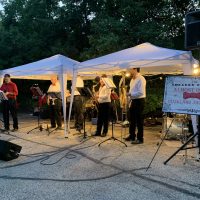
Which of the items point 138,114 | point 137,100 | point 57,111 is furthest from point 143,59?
point 57,111

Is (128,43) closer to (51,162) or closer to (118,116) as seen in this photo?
(118,116)

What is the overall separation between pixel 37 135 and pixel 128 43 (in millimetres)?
7791

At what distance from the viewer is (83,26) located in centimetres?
2059

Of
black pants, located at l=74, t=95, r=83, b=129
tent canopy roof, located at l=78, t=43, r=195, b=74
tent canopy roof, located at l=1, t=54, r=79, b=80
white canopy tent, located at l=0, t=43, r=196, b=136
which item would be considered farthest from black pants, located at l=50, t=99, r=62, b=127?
tent canopy roof, located at l=78, t=43, r=195, b=74

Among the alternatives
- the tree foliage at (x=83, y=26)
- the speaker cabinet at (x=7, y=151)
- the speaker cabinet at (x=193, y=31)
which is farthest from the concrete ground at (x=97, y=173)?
the tree foliage at (x=83, y=26)

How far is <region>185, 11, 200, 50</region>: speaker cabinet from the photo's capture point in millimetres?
6141

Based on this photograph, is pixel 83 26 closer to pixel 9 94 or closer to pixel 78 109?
pixel 78 109

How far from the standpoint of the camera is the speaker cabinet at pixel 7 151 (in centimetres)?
689

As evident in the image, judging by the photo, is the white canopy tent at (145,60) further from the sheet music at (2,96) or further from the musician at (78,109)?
the sheet music at (2,96)

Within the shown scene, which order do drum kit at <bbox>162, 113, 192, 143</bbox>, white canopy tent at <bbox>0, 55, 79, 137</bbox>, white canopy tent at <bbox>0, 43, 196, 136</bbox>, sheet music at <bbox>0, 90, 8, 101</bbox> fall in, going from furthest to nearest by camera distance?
1. sheet music at <bbox>0, 90, 8, 101</bbox>
2. white canopy tent at <bbox>0, 55, 79, 137</bbox>
3. drum kit at <bbox>162, 113, 192, 143</bbox>
4. white canopy tent at <bbox>0, 43, 196, 136</bbox>

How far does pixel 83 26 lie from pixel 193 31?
15013mm

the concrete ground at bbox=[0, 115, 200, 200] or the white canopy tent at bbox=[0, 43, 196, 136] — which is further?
the white canopy tent at bbox=[0, 43, 196, 136]

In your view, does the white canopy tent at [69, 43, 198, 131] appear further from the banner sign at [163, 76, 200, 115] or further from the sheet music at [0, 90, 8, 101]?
the sheet music at [0, 90, 8, 101]

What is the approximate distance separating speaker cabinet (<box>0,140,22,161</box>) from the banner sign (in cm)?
325
